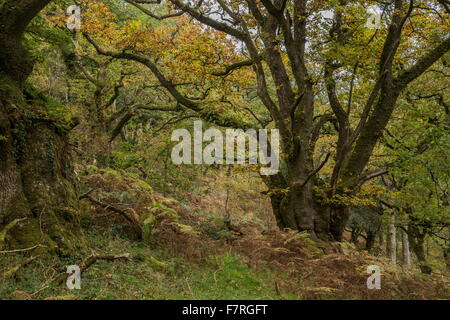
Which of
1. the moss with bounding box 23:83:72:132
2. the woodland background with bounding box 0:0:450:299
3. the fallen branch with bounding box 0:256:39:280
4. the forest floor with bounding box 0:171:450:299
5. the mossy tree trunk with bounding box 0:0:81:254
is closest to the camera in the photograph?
the fallen branch with bounding box 0:256:39:280

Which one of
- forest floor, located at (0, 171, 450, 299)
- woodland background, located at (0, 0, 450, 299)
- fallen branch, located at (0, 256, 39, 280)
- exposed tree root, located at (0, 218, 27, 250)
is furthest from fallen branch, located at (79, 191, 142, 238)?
fallen branch, located at (0, 256, 39, 280)

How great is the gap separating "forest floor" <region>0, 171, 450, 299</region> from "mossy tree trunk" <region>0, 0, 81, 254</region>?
1.59 feet

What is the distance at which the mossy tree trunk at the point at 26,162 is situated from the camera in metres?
5.26

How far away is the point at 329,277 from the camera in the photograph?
6488 mm

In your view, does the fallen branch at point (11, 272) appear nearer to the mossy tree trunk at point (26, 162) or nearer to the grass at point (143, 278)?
the grass at point (143, 278)

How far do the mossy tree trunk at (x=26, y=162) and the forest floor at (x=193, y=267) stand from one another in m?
0.48

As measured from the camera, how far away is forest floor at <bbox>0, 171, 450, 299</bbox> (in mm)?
4852

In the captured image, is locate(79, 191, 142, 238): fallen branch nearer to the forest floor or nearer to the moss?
the forest floor

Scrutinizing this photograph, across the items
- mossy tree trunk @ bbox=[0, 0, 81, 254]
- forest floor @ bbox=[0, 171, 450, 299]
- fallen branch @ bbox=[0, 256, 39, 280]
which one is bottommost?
forest floor @ bbox=[0, 171, 450, 299]

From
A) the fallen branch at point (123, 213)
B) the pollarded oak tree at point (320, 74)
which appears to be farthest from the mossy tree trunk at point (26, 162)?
the pollarded oak tree at point (320, 74)

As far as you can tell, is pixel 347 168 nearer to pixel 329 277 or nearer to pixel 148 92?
pixel 329 277

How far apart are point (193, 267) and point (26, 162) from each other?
3.61m
